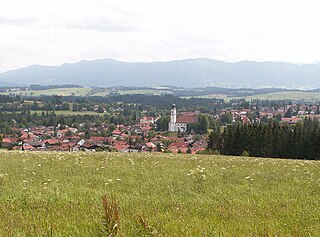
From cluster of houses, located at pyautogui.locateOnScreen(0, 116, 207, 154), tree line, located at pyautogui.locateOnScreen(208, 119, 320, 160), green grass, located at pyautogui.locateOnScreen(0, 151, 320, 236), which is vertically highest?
green grass, located at pyautogui.locateOnScreen(0, 151, 320, 236)

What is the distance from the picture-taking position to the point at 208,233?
20.2 ft

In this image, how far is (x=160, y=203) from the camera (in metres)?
8.74

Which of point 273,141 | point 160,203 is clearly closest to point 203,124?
point 273,141

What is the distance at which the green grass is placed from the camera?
6.42 meters

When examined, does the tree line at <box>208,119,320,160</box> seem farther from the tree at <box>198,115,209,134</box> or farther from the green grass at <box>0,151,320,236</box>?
the tree at <box>198,115,209,134</box>

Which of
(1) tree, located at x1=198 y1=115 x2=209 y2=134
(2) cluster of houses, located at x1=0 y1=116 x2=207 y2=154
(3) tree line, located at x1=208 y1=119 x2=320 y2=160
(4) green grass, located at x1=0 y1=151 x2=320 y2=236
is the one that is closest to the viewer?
(4) green grass, located at x1=0 y1=151 x2=320 y2=236

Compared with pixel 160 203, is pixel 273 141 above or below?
below

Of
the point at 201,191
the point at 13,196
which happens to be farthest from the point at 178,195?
the point at 13,196

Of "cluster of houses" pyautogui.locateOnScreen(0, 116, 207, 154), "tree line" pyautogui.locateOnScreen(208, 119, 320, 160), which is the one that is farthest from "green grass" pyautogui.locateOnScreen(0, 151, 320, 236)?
"cluster of houses" pyautogui.locateOnScreen(0, 116, 207, 154)

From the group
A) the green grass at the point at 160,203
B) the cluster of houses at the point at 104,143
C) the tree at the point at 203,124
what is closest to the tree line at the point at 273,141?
the cluster of houses at the point at 104,143

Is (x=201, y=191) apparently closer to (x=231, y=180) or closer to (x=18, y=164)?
(x=231, y=180)

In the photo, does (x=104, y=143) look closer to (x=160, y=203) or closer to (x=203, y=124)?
(x=203, y=124)

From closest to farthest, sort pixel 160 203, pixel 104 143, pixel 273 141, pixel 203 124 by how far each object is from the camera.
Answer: pixel 160 203, pixel 273 141, pixel 104 143, pixel 203 124

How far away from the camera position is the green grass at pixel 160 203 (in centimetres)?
642
